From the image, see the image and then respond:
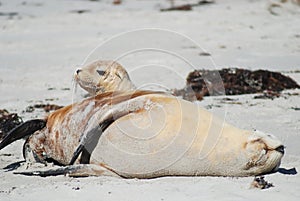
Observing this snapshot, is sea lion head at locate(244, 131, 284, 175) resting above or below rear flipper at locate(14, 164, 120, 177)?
above

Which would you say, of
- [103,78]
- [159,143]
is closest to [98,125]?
[159,143]

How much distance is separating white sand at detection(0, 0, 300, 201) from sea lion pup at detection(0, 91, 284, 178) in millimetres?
99

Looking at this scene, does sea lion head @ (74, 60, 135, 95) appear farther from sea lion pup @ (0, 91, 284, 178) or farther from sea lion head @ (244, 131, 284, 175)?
sea lion head @ (244, 131, 284, 175)

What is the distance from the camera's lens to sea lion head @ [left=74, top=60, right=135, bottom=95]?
5.39 meters

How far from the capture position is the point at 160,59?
11586mm

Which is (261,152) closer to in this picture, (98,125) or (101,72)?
(98,125)

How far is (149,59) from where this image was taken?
37.9 ft

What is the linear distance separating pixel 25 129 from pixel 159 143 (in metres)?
1.28

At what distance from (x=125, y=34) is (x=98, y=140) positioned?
29.9ft

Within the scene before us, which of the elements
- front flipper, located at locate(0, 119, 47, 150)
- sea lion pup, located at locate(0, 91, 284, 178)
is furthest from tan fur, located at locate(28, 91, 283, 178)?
front flipper, located at locate(0, 119, 47, 150)

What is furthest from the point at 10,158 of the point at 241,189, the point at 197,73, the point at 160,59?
the point at 160,59

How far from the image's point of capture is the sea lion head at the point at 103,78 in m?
5.39

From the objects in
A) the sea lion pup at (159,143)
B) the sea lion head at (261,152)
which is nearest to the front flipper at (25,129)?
the sea lion pup at (159,143)

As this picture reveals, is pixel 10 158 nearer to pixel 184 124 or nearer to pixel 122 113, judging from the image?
pixel 122 113
